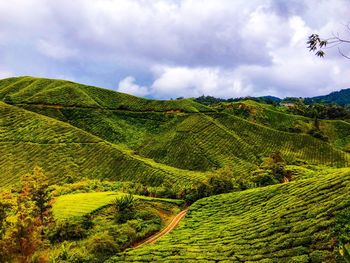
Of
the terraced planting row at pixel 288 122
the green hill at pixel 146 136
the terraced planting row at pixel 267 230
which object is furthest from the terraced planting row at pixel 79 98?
the terraced planting row at pixel 267 230

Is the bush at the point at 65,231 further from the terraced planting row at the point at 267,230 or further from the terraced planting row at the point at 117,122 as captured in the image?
the terraced planting row at the point at 117,122

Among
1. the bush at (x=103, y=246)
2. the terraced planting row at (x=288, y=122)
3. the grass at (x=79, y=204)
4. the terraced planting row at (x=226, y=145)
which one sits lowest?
the bush at (x=103, y=246)

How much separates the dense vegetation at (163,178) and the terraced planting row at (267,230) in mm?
150

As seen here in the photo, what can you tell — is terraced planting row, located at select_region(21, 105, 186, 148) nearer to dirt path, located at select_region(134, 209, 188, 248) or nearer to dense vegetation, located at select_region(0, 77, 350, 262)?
dense vegetation, located at select_region(0, 77, 350, 262)

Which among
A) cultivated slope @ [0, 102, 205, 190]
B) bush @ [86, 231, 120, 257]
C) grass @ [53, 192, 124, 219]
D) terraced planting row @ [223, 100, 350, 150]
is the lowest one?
bush @ [86, 231, 120, 257]

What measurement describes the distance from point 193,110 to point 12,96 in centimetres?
6504

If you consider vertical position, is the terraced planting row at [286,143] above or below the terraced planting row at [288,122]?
below

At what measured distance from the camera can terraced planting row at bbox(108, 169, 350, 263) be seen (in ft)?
104

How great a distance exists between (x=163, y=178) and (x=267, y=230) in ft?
144

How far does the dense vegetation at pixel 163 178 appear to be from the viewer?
3594 cm

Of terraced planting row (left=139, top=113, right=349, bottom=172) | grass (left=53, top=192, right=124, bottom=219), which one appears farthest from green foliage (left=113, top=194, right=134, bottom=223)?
terraced planting row (left=139, top=113, right=349, bottom=172)

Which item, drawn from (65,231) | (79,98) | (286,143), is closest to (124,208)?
(65,231)

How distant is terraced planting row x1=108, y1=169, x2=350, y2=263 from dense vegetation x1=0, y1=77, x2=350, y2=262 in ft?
0.49

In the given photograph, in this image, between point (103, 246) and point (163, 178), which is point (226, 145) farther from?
point (103, 246)
